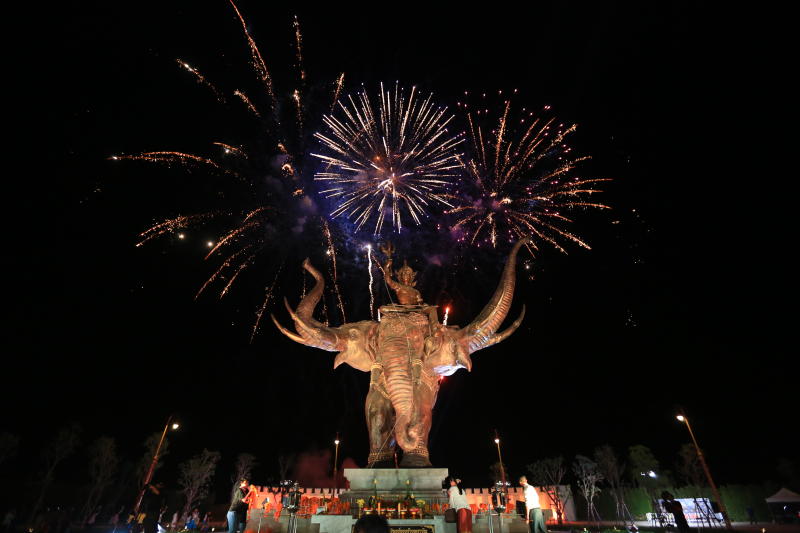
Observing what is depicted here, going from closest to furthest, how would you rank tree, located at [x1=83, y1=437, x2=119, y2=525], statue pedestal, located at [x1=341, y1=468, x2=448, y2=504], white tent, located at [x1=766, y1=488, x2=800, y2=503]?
statue pedestal, located at [x1=341, y1=468, x2=448, y2=504] < white tent, located at [x1=766, y1=488, x2=800, y2=503] < tree, located at [x1=83, y1=437, x2=119, y2=525]

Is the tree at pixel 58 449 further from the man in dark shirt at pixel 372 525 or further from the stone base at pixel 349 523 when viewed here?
the man in dark shirt at pixel 372 525

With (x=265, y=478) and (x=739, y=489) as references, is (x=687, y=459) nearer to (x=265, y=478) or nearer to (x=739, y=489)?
(x=739, y=489)

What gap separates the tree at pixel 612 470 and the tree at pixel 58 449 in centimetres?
4583

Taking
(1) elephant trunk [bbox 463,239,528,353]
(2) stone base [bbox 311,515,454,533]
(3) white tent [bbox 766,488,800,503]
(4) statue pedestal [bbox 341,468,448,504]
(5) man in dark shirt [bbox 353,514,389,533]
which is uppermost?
(1) elephant trunk [bbox 463,239,528,353]

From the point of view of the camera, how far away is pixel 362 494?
11.0 m

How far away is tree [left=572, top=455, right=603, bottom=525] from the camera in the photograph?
40.2 m

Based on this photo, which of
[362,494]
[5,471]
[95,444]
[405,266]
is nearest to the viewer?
[362,494]

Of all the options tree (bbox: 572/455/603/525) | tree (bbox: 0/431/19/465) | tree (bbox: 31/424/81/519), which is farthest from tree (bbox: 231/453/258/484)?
tree (bbox: 572/455/603/525)

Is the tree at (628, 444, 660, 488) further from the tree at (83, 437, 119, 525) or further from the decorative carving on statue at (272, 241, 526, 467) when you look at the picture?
the tree at (83, 437, 119, 525)

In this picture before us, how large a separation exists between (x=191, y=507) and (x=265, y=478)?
7409 mm

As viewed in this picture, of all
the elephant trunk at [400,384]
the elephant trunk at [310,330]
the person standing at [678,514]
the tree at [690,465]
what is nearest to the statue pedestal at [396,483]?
the elephant trunk at [400,384]

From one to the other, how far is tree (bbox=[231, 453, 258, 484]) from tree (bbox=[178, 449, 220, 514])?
3338 mm

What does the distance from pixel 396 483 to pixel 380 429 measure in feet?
5.15

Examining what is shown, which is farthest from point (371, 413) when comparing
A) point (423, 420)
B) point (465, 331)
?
point (465, 331)
